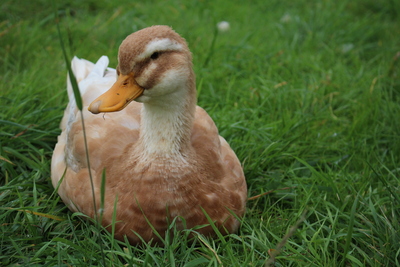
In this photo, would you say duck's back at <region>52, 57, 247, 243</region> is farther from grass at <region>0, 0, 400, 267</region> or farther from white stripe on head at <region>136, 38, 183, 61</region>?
white stripe on head at <region>136, 38, 183, 61</region>

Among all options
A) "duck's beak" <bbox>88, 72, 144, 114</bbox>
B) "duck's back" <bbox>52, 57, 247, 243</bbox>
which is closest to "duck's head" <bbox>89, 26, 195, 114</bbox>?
"duck's beak" <bbox>88, 72, 144, 114</bbox>

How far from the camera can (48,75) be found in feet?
11.0

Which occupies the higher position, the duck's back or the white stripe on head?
the white stripe on head

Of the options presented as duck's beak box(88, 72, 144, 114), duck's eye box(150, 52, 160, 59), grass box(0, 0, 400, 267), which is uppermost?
duck's eye box(150, 52, 160, 59)

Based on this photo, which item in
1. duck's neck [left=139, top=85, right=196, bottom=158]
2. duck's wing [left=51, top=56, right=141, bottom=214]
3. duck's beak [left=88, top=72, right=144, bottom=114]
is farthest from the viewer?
duck's wing [left=51, top=56, right=141, bottom=214]

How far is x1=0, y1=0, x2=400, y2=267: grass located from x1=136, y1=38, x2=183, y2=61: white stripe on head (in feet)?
1.43

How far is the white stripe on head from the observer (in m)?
1.87

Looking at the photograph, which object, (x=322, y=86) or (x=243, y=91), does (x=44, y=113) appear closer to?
(x=243, y=91)

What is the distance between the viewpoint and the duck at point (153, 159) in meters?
1.90

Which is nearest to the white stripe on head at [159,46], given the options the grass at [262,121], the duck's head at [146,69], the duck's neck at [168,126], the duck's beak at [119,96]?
the duck's head at [146,69]

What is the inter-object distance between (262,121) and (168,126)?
117cm

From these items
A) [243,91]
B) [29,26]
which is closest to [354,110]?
[243,91]

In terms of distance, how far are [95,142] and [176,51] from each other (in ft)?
A: 2.35

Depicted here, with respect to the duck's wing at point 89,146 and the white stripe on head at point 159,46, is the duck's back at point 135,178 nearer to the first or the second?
the duck's wing at point 89,146
